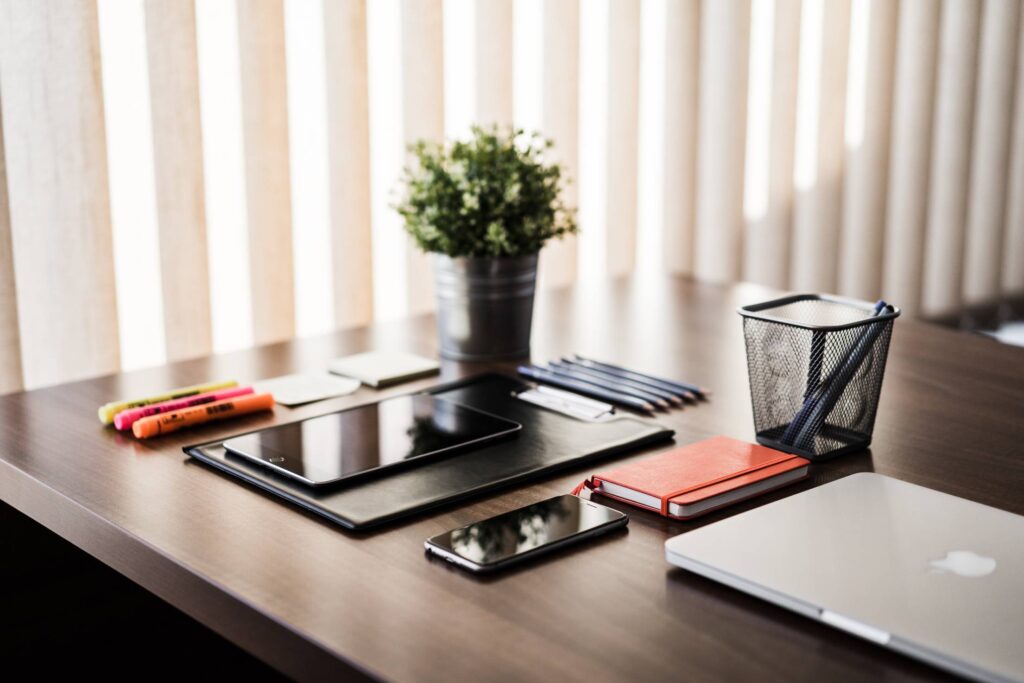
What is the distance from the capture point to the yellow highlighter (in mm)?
1052

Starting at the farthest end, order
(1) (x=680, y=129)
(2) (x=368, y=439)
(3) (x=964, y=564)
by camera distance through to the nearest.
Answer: (1) (x=680, y=129), (2) (x=368, y=439), (3) (x=964, y=564)

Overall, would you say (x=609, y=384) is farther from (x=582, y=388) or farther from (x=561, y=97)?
(x=561, y=97)

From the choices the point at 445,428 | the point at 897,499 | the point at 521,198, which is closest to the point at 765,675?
the point at 897,499

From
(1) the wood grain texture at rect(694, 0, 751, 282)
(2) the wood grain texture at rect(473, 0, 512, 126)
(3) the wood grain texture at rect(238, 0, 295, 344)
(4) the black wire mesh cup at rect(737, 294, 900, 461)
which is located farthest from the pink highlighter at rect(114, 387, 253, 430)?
(1) the wood grain texture at rect(694, 0, 751, 282)

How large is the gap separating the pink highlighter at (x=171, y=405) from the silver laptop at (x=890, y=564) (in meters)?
0.53

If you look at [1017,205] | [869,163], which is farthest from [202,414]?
[1017,205]

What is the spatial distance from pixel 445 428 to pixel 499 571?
28 cm

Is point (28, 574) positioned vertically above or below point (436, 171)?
below

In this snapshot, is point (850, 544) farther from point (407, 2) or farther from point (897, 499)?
point (407, 2)

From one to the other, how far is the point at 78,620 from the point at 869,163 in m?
2.48

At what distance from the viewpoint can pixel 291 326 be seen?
1.94 metres

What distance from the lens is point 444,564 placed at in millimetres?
760

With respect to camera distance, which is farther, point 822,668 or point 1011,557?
point 1011,557

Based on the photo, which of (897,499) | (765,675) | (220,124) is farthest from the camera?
(220,124)
